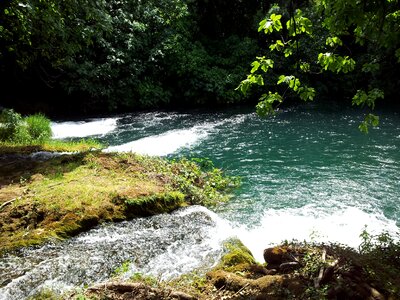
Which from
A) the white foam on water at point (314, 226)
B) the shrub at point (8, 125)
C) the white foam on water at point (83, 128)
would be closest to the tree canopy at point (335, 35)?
the white foam on water at point (314, 226)

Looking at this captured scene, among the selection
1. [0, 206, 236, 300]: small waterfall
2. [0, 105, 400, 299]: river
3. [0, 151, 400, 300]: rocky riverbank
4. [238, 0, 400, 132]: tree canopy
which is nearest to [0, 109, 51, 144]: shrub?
[0, 105, 400, 299]: river

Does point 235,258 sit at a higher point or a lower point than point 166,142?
higher

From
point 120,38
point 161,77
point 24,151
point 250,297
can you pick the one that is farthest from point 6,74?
point 250,297

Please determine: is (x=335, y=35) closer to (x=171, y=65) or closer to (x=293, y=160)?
(x=293, y=160)

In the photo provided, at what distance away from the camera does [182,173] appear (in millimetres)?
9008

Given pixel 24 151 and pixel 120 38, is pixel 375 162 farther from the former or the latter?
pixel 120 38

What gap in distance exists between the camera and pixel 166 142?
13.7m

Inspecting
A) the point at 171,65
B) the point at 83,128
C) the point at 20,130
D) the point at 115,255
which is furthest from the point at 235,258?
the point at 171,65

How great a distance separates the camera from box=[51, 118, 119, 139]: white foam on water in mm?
15602

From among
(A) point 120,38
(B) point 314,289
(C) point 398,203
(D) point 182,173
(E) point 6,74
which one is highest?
(A) point 120,38

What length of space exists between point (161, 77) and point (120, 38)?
3.66 metres

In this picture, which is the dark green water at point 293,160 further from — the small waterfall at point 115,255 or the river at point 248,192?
the small waterfall at point 115,255

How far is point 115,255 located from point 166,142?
9.13m

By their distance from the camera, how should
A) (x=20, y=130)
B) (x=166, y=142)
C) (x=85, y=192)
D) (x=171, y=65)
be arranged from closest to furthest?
(x=85, y=192) < (x=20, y=130) < (x=166, y=142) < (x=171, y=65)
